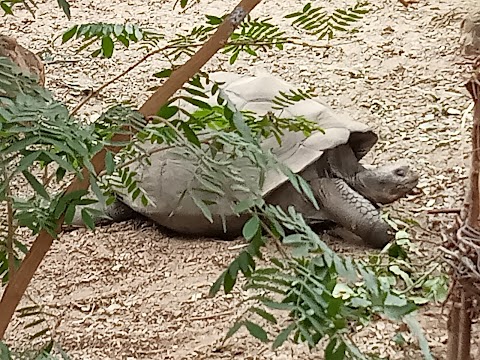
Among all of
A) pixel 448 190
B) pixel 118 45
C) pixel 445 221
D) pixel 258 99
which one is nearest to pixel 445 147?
pixel 448 190

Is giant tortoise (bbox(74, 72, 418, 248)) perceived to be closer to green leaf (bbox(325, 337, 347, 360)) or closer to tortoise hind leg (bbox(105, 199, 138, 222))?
tortoise hind leg (bbox(105, 199, 138, 222))

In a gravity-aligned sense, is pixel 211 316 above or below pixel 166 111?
below

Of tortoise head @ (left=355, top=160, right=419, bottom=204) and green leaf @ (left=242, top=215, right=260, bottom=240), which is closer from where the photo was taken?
green leaf @ (left=242, top=215, right=260, bottom=240)

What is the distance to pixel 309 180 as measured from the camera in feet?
7.75

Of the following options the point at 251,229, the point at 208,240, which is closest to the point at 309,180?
the point at 208,240

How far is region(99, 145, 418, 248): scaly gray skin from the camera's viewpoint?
2201mm

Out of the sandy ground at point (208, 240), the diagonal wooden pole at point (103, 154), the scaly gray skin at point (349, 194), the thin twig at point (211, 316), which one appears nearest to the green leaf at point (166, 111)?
the diagonal wooden pole at point (103, 154)

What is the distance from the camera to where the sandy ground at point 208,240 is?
1754mm

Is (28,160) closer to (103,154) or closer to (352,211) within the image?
(103,154)

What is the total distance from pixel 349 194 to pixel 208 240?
43 cm

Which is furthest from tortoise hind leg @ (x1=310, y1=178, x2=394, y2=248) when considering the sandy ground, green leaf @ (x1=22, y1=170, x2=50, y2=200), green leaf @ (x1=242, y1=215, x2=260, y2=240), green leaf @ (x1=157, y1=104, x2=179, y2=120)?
green leaf @ (x1=22, y1=170, x2=50, y2=200)

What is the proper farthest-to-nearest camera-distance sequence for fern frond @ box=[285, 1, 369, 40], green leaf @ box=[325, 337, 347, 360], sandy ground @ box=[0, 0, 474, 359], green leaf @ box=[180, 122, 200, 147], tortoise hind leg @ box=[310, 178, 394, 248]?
1. tortoise hind leg @ box=[310, 178, 394, 248]
2. sandy ground @ box=[0, 0, 474, 359]
3. fern frond @ box=[285, 1, 369, 40]
4. green leaf @ box=[180, 122, 200, 147]
5. green leaf @ box=[325, 337, 347, 360]

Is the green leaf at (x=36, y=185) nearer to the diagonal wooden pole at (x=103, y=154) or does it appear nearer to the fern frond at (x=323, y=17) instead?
the diagonal wooden pole at (x=103, y=154)

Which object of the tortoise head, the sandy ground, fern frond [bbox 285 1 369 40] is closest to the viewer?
fern frond [bbox 285 1 369 40]
